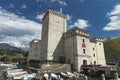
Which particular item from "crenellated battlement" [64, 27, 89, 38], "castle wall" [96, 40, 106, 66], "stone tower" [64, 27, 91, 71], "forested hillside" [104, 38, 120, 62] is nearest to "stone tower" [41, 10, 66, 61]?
"stone tower" [64, 27, 91, 71]

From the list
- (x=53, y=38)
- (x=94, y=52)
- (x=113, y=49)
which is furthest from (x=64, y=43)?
(x=113, y=49)

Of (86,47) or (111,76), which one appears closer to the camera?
(111,76)

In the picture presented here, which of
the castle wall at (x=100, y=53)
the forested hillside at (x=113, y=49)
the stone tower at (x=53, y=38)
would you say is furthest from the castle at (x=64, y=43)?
the forested hillside at (x=113, y=49)

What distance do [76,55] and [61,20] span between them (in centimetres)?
1702

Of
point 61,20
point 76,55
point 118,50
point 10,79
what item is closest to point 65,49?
point 76,55

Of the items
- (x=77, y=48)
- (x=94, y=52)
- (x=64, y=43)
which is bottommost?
(x=94, y=52)

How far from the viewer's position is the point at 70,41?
4616 centimetres

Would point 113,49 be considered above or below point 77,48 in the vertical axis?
above

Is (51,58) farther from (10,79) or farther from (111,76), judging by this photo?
(111,76)

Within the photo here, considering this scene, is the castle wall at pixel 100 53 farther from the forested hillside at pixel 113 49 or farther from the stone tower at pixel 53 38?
the stone tower at pixel 53 38

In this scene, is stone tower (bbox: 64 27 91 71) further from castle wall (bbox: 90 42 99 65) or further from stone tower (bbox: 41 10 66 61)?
castle wall (bbox: 90 42 99 65)

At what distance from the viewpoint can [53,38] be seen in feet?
160

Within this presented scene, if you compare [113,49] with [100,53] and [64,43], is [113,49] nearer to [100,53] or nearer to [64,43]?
[100,53]

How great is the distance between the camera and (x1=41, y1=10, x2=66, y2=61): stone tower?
47.3 m
